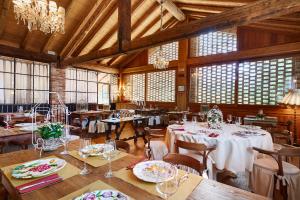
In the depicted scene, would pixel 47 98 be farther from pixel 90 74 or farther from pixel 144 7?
pixel 144 7

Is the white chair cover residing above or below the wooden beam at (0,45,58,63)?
below

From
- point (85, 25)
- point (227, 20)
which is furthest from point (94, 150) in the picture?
point (85, 25)

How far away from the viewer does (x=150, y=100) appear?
29.2 ft

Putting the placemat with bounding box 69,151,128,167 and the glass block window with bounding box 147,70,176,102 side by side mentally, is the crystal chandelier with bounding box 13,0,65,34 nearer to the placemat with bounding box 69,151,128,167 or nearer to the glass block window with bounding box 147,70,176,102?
the placemat with bounding box 69,151,128,167

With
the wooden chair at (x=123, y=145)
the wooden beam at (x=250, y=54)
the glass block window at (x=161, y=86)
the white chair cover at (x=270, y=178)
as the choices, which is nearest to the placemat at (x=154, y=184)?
the wooden chair at (x=123, y=145)

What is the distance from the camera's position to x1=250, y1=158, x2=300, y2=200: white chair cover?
1985mm

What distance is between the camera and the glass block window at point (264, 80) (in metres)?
5.16

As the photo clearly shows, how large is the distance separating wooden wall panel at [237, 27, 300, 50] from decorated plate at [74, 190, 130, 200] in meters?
6.25

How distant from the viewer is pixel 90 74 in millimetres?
8984

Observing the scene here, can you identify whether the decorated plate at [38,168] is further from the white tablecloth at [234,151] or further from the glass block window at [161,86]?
the glass block window at [161,86]

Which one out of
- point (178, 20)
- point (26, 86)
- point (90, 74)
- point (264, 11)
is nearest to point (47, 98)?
point (26, 86)

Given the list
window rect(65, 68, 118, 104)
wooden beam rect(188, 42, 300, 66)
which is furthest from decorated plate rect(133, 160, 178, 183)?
window rect(65, 68, 118, 104)

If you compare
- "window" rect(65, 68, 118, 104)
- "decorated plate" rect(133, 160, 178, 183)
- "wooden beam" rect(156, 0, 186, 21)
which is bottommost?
"decorated plate" rect(133, 160, 178, 183)

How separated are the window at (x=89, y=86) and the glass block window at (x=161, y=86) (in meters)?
2.32
